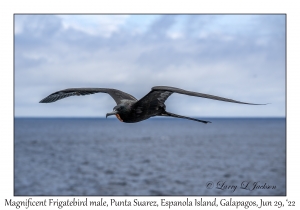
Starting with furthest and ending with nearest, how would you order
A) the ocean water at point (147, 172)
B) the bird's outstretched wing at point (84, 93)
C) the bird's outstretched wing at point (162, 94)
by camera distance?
the ocean water at point (147, 172) < the bird's outstretched wing at point (84, 93) < the bird's outstretched wing at point (162, 94)

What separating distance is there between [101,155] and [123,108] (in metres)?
67.6

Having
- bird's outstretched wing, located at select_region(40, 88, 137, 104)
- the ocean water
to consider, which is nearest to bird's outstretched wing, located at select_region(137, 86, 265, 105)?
bird's outstretched wing, located at select_region(40, 88, 137, 104)

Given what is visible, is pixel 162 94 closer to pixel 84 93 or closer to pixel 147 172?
pixel 84 93

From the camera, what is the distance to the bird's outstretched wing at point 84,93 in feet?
27.4

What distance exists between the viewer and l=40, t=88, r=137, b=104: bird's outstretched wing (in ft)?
27.4

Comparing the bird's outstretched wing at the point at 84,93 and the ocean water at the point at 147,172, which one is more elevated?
the bird's outstretched wing at the point at 84,93

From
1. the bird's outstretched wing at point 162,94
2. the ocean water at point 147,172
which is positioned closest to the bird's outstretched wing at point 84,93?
the bird's outstretched wing at point 162,94

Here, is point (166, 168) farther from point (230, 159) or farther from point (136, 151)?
point (136, 151)

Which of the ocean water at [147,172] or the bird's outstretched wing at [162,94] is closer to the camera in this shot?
the bird's outstretched wing at [162,94]

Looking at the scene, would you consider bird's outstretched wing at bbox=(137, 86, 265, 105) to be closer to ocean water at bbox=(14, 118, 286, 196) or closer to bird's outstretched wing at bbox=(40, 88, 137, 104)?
bird's outstretched wing at bbox=(40, 88, 137, 104)

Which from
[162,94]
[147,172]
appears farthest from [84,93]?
[147,172]

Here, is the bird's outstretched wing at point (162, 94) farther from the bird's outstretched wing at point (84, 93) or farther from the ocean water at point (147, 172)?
the ocean water at point (147, 172)

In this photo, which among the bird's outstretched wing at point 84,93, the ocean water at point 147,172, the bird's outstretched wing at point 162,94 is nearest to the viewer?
the bird's outstretched wing at point 162,94
